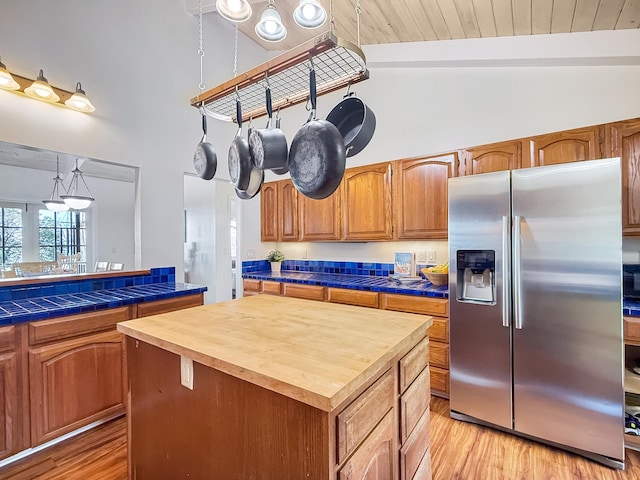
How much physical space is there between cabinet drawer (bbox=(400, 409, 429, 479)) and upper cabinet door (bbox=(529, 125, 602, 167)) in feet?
6.65

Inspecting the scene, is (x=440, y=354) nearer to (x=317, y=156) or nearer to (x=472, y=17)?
(x=317, y=156)

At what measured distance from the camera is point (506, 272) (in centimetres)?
201

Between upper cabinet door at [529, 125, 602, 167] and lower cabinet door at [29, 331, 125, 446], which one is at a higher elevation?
upper cabinet door at [529, 125, 602, 167]

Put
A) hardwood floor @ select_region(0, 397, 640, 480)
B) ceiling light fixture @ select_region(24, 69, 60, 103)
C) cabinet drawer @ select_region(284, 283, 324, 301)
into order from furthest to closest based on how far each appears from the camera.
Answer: cabinet drawer @ select_region(284, 283, 324, 301)
ceiling light fixture @ select_region(24, 69, 60, 103)
hardwood floor @ select_region(0, 397, 640, 480)

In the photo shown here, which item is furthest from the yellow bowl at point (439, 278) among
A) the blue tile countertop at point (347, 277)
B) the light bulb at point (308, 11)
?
the light bulb at point (308, 11)

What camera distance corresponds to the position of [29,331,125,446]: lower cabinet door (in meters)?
1.84

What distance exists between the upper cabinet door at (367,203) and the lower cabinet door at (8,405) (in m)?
2.66

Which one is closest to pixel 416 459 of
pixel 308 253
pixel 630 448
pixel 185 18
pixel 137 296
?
pixel 630 448

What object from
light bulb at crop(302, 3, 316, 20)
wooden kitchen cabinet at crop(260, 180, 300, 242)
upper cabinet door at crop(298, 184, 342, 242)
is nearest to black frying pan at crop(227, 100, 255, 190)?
light bulb at crop(302, 3, 316, 20)

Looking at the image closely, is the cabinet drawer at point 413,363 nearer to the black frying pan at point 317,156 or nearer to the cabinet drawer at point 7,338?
the black frying pan at point 317,156

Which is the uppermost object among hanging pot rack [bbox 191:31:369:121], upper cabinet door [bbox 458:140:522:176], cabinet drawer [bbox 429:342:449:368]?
hanging pot rack [bbox 191:31:369:121]

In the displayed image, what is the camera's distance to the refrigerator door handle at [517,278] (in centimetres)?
197

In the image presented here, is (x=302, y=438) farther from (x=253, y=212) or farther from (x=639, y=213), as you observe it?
(x=253, y=212)

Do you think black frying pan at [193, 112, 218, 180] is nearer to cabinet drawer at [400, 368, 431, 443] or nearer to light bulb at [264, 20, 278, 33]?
light bulb at [264, 20, 278, 33]
